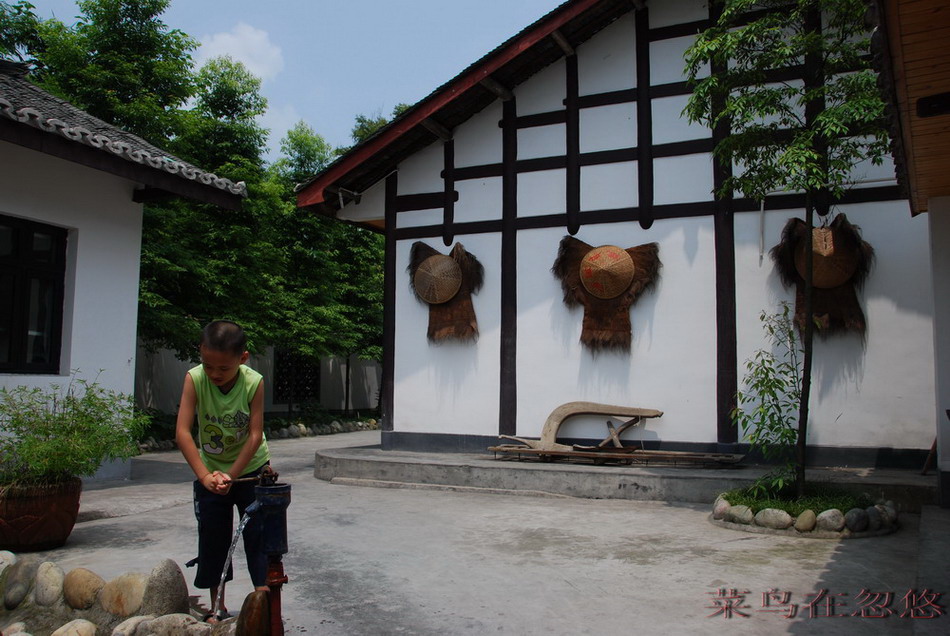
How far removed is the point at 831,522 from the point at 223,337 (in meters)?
4.62

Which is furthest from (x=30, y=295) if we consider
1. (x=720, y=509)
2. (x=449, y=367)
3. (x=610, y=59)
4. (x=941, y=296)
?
(x=941, y=296)

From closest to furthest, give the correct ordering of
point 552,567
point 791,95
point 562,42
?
point 552,567 < point 791,95 < point 562,42

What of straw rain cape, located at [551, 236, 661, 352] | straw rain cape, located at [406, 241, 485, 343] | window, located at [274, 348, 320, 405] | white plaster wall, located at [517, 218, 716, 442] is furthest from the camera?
window, located at [274, 348, 320, 405]

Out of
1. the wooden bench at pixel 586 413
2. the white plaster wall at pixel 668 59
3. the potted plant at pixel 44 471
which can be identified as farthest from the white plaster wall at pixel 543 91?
the potted plant at pixel 44 471

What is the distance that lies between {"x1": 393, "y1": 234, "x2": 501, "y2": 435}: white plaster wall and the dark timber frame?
0.11 m

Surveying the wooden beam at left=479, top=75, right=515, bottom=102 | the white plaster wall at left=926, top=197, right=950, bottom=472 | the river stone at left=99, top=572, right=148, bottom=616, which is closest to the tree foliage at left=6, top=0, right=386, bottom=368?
the wooden beam at left=479, top=75, right=515, bottom=102

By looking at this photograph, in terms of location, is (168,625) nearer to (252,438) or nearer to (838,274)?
(252,438)

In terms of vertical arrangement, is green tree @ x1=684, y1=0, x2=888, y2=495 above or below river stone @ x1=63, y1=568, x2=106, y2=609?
above

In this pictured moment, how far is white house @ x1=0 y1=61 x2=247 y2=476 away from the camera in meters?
7.19

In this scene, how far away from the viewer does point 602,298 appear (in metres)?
8.66

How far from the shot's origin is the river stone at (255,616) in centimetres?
275

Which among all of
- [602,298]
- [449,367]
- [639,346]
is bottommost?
[449,367]

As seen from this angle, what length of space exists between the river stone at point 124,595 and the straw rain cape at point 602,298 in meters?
6.20

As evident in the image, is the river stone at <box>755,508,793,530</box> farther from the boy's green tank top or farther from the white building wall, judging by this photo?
the boy's green tank top
